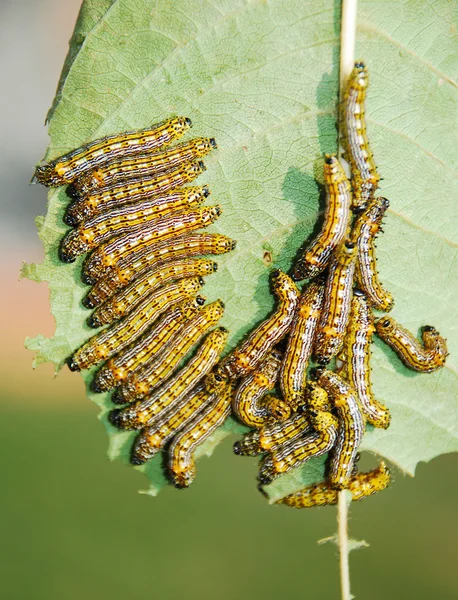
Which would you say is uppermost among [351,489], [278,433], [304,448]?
[278,433]

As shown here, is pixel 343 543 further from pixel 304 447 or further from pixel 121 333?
pixel 121 333

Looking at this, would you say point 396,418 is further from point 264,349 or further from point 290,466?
point 264,349

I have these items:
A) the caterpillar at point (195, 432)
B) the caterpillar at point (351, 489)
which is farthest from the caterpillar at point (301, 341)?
the caterpillar at point (351, 489)

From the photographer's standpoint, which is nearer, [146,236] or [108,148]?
[108,148]

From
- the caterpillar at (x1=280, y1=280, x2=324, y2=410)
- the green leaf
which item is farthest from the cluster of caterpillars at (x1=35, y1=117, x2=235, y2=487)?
the caterpillar at (x1=280, y1=280, x2=324, y2=410)

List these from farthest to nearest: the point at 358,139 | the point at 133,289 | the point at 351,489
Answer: the point at 351,489 < the point at 133,289 < the point at 358,139

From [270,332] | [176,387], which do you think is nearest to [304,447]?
[270,332]

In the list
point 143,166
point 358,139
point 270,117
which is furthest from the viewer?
point 143,166

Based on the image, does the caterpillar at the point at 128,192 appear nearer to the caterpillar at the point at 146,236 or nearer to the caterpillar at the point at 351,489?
the caterpillar at the point at 146,236
